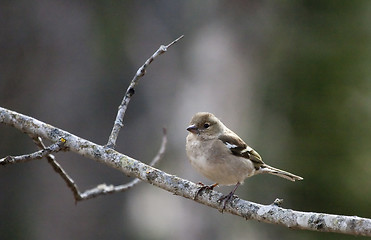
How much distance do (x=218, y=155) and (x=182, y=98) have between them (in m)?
3.76

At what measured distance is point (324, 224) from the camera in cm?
286

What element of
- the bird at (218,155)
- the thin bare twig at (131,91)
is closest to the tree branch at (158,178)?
the thin bare twig at (131,91)

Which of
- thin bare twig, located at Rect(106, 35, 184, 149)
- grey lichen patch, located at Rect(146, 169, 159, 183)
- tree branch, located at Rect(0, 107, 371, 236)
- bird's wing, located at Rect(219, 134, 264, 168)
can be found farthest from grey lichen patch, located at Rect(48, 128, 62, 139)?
bird's wing, located at Rect(219, 134, 264, 168)

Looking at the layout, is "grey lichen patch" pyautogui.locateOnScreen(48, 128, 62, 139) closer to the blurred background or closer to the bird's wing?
the bird's wing

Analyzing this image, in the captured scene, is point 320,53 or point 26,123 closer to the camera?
point 26,123

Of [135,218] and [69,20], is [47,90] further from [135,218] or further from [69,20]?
[135,218]

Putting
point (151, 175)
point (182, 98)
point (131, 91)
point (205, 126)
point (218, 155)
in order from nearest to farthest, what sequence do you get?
point (151, 175), point (131, 91), point (218, 155), point (205, 126), point (182, 98)

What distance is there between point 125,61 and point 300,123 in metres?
3.45

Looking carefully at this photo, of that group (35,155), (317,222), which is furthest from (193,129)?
(317,222)

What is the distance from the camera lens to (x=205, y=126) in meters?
4.71

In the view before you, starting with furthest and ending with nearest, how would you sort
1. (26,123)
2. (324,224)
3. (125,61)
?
1. (125,61)
2. (26,123)
3. (324,224)

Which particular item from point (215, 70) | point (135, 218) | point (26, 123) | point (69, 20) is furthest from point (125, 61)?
point (26, 123)

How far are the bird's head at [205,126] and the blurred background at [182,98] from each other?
2698 mm

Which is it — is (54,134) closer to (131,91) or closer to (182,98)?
(131,91)
